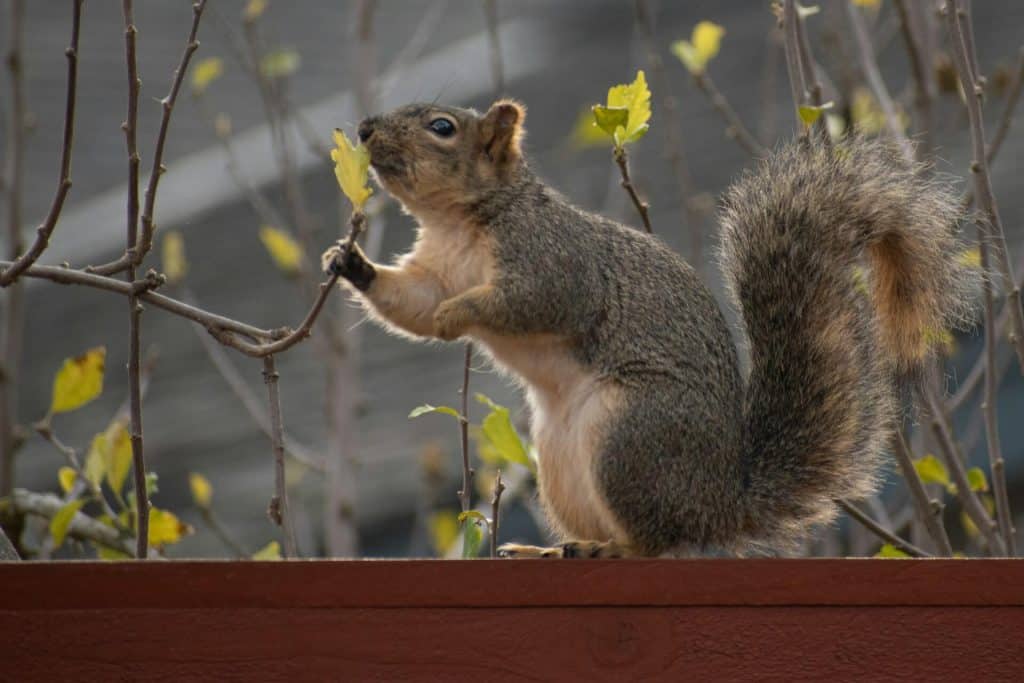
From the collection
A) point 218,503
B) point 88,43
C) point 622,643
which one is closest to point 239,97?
point 88,43

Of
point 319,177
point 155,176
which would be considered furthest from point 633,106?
point 319,177

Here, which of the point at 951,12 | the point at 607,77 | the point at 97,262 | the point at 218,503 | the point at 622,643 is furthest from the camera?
the point at 607,77

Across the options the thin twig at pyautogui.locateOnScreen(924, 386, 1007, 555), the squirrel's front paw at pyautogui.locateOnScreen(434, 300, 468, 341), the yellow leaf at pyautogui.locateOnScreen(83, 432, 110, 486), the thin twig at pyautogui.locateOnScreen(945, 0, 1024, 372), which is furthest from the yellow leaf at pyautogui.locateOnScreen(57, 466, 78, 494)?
the thin twig at pyautogui.locateOnScreen(945, 0, 1024, 372)

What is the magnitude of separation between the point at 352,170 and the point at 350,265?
0.47 m

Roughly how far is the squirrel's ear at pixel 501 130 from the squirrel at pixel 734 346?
0.58ft

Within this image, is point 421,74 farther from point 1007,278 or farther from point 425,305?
point 1007,278

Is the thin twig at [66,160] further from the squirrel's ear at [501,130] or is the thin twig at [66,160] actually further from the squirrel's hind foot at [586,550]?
the squirrel's ear at [501,130]

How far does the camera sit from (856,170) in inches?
81.3

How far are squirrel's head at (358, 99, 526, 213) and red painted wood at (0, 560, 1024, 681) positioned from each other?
0.94 metres

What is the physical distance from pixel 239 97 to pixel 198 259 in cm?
134

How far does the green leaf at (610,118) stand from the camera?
6.57ft

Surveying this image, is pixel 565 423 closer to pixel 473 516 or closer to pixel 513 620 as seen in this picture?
pixel 473 516

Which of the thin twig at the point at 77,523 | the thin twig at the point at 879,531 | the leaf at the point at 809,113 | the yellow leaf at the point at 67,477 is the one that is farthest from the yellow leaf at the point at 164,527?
the leaf at the point at 809,113

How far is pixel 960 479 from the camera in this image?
2.08 meters
